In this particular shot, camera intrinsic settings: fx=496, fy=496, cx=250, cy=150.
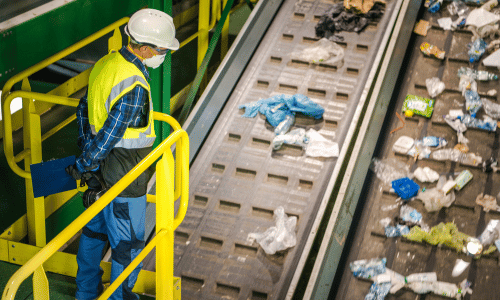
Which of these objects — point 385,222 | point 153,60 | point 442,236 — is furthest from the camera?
point 385,222

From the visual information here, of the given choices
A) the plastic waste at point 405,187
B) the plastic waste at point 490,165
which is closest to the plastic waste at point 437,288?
the plastic waste at point 405,187

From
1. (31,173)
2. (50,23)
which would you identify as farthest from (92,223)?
(50,23)

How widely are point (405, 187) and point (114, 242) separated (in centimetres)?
254

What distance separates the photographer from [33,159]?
307 centimetres

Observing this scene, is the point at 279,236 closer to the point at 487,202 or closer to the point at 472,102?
the point at 487,202

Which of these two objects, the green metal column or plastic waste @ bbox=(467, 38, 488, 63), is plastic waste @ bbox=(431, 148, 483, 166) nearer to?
plastic waste @ bbox=(467, 38, 488, 63)

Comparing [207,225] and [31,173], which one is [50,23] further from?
[207,225]

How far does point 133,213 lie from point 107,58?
34.6 inches

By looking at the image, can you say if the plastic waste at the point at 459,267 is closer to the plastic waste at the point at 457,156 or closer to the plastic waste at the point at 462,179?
the plastic waste at the point at 462,179

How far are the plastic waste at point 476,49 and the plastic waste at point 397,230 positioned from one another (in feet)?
7.33

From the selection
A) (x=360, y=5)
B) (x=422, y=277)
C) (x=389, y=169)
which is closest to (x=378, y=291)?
(x=422, y=277)

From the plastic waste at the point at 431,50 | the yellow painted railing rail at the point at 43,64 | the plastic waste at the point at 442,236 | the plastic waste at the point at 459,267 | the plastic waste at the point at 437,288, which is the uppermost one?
the yellow painted railing rail at the point at 43,64

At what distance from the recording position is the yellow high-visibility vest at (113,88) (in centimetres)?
256

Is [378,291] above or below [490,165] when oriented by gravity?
below
